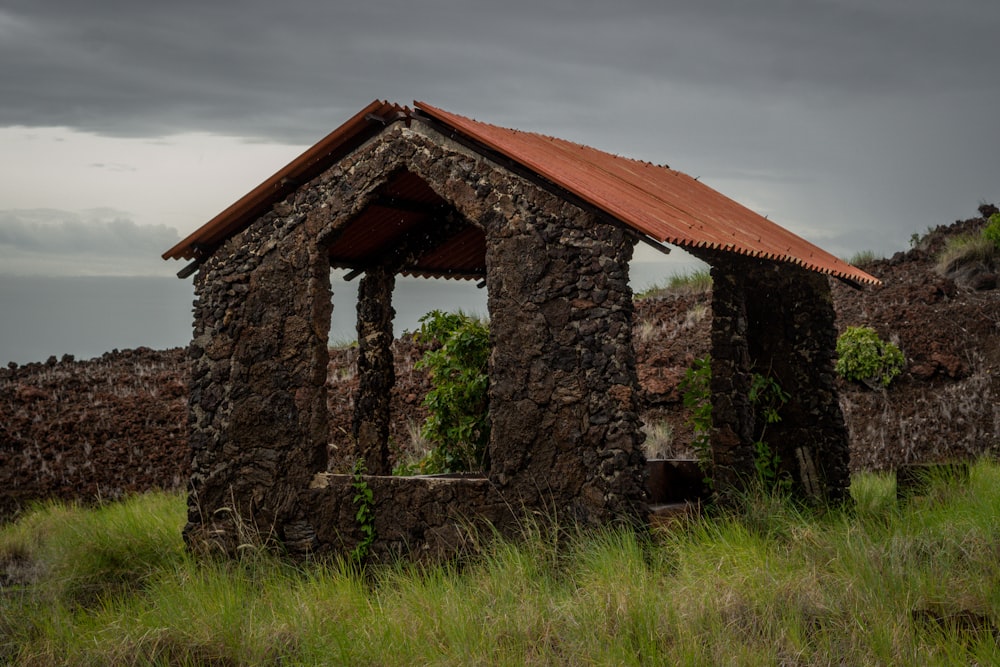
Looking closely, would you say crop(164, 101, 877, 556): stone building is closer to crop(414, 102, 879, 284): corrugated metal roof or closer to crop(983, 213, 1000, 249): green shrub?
crop(414, 102, 879, 284): corrugated metal roof

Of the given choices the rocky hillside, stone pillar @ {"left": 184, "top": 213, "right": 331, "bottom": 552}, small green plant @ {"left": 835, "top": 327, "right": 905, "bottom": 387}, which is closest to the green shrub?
the rocky hillside

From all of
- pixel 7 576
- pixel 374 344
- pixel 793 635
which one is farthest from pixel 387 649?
pixel 7 576

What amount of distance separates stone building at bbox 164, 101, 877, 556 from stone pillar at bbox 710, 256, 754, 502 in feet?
0.07

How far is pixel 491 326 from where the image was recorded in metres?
8.39

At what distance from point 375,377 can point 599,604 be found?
5.51 meters

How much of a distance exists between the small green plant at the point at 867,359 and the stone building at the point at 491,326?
6435mm

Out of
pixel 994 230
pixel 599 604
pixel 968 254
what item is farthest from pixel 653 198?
pixel 968 254

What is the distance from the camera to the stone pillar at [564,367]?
7.77m

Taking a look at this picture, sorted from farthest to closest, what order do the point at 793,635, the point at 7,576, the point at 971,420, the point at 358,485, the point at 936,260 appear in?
the point at 936,260, the point at 971,420, the point at 7,576, the point at 358,485, the point at 793,635

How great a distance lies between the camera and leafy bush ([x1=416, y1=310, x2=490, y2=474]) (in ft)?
36.0

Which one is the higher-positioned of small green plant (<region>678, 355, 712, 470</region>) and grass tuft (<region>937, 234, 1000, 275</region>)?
grass tuft (<region>937, 234, 1000, 275</region>)

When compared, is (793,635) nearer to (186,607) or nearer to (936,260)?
(186,607)

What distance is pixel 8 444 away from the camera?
1667cm

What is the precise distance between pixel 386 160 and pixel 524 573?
388cm
